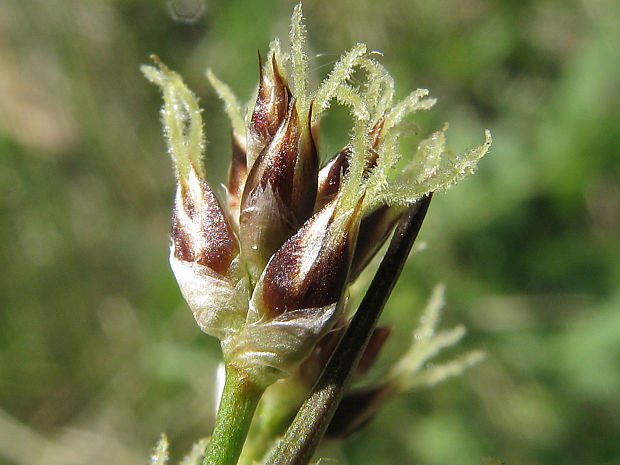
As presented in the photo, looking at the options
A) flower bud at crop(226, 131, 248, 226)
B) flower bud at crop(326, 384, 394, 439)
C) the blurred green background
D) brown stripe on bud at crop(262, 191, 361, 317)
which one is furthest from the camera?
the blurred green background

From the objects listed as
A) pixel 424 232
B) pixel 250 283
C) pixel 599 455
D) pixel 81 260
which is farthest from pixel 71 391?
pixel 250 283

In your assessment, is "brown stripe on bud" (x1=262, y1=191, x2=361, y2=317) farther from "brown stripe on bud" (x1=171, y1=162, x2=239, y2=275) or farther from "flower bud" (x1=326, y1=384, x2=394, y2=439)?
"flower bud" (x1=326, y1=384, x2=394, y2=439)

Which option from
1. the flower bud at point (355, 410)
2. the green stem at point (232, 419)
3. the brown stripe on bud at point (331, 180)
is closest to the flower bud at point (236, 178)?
the brown stripe on bud at point (331, 180)

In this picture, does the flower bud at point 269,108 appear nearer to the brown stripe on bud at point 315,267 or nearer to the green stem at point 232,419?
the brown stripe on bud at point 315,267

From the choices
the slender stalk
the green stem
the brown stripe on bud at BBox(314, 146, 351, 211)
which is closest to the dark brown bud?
the brown stripe on bud at BBox(314, 146, 351, 211)

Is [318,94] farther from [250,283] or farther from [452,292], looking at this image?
[452,292]
